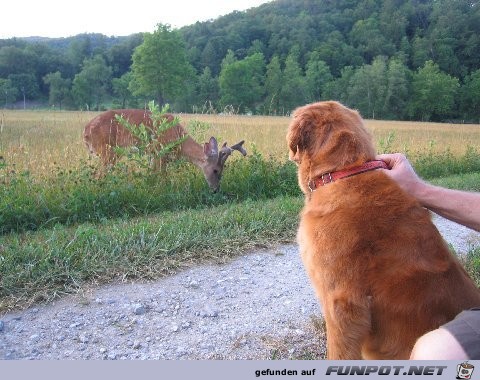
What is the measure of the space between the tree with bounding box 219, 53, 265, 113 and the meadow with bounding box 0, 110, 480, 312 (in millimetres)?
36598

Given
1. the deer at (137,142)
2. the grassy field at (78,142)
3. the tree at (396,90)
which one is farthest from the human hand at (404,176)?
the tree at (396,90)

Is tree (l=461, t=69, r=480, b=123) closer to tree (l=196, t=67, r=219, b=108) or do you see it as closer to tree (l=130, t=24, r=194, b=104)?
tree (l=196, t=67, r=219, b=108)

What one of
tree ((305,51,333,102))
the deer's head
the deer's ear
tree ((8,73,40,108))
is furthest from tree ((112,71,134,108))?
the deer's head

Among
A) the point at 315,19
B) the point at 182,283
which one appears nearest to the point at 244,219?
the point at 182,283

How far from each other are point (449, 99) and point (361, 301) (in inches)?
1578

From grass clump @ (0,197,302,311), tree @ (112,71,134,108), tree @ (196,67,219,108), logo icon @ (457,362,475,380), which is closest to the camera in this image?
logo icon @ (457,362,475,380)

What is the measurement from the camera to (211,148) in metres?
10.2

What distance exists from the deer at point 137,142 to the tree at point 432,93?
89.0 ft

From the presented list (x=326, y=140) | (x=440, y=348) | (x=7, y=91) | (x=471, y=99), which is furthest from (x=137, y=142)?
(x=471, y=99)

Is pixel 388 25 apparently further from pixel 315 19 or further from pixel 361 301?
pixel 361 301

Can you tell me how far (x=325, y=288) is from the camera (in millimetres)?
2699

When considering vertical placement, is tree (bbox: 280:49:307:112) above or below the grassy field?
above

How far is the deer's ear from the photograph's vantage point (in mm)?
10032

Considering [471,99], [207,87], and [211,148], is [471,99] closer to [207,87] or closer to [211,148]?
[207,87]
